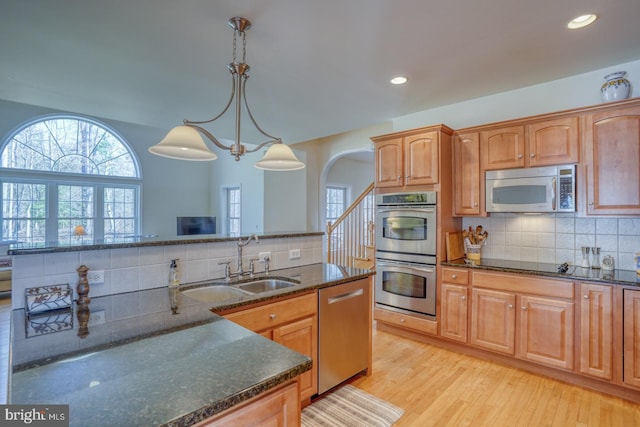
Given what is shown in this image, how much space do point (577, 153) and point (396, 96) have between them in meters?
1.73

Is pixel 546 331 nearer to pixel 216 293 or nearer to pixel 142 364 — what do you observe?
pixel 216 293

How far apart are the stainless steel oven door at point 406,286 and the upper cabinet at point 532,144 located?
1.25 meters

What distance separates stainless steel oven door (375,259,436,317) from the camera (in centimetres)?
320

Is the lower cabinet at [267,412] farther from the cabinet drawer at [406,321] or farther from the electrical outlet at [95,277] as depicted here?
the cabinet drawer at [406,321]

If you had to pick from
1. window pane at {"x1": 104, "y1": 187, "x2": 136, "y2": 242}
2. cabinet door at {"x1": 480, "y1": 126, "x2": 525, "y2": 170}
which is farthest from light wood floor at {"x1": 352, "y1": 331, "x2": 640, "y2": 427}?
window pane at {"x1": 104, "y1": 187, "x2": 136, "y2": 242}

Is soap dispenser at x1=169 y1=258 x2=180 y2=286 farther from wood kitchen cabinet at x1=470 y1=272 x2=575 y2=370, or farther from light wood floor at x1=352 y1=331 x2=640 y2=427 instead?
wood kitchen cabinet at x1=470 y1=272 x2=575 y2=370

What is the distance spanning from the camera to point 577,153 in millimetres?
2625

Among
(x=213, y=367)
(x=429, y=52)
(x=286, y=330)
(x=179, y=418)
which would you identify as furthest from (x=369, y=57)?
(x=179, y=418)

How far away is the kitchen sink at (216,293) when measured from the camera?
2.07 m

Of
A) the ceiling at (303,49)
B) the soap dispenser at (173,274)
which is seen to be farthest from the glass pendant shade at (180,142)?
the ceiling at (303,49)

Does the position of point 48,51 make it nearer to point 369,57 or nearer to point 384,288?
point 369,57

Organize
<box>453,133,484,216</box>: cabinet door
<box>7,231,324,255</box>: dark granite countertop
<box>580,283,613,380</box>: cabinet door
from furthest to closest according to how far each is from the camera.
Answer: <box>453,133,484,216</box>: cabinet door < <box>580,283,613,380</box>: cabinet door < <box>7,231,324,255</box>: dark granite countertop

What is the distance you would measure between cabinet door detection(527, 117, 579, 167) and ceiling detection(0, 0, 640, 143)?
19.9 inches

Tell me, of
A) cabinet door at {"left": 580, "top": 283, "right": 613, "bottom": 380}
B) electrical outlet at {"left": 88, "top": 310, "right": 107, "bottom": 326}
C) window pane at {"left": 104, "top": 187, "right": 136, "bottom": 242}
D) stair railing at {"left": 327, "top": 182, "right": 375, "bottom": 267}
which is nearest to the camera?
electrical outlet at {"left": 88, "top": 310, "right": 107, "bottom": 326}
